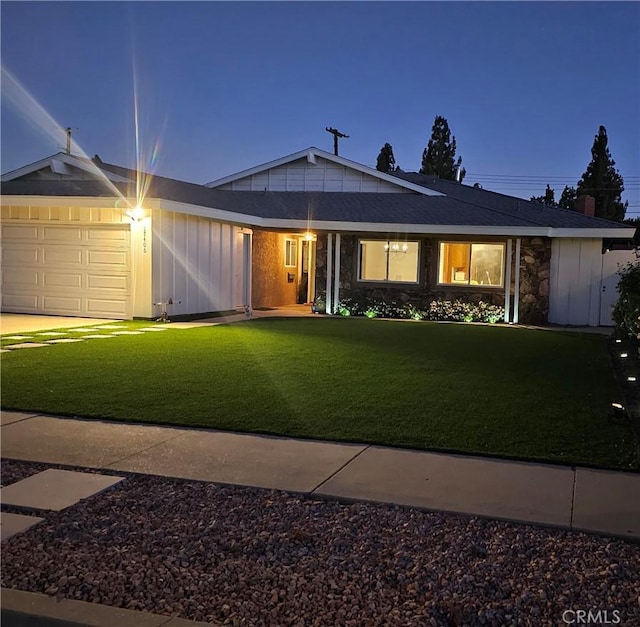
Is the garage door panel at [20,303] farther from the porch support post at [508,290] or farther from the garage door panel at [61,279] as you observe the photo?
the porch support post at [508,290]

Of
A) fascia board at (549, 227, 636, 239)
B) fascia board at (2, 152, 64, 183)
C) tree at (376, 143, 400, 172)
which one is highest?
tree at (376, 143, 400, 172)

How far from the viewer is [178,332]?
1405 cm

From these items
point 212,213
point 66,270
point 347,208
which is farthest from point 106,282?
point 347,208

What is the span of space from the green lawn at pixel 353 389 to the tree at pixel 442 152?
3182cm

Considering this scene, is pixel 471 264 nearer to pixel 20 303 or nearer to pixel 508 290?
pixel 508 290

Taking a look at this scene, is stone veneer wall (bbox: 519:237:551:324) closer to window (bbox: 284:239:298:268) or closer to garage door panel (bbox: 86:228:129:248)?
window (bbox: 284:239:298:268)

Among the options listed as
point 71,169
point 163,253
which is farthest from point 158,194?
point 71,169

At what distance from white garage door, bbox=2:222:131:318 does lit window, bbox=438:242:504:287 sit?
8.82 meters

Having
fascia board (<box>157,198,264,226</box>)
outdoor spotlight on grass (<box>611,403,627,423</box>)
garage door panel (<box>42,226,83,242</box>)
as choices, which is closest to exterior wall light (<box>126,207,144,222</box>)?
fascia board (<box>157,198,264,226</box>)

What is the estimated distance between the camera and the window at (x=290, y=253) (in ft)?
75.2

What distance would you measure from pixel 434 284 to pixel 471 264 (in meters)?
1.18

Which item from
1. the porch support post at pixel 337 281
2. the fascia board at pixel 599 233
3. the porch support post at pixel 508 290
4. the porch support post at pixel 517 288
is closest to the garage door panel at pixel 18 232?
the porch support post at pixel 337 281

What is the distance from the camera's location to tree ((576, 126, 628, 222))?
37.7 metres

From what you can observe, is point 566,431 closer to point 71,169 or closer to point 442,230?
point 442,230
